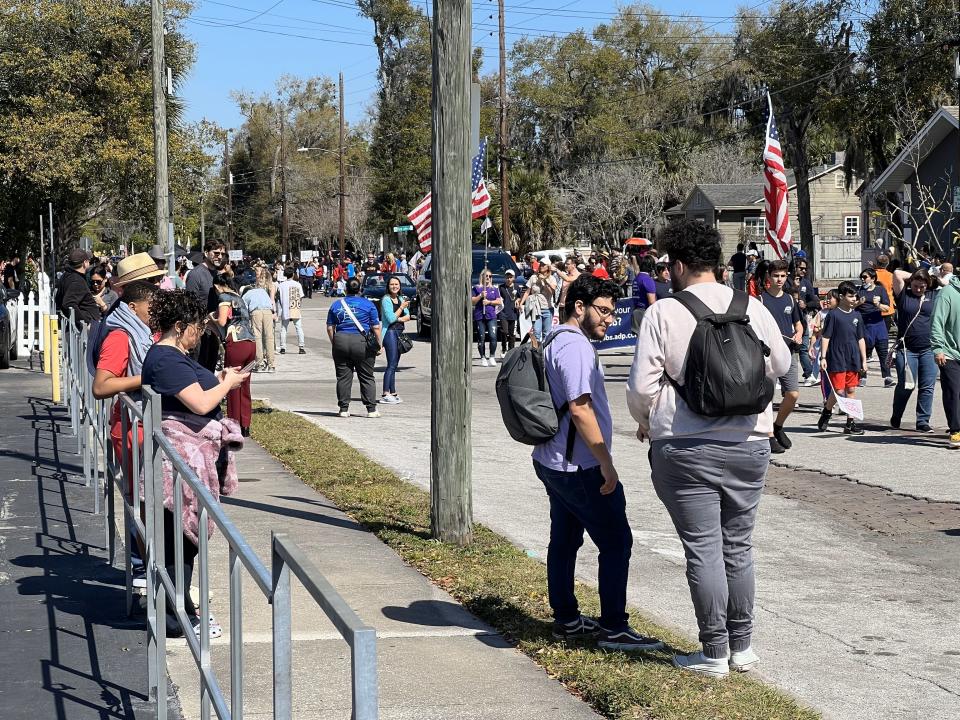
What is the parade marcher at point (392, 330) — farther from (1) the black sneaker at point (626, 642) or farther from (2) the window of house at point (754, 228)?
(2) the window of house at point (754, 228)

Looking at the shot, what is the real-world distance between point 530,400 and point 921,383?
29.4ft

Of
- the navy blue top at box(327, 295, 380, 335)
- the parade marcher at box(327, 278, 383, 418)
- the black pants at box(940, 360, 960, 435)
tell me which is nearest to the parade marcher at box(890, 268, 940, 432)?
the black pants at box(940, 360, 960, 435)

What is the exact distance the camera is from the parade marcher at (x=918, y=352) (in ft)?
44.3

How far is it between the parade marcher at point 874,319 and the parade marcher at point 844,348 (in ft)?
13.6

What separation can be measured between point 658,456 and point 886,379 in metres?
14.0

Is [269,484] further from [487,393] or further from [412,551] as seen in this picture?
[487,393]

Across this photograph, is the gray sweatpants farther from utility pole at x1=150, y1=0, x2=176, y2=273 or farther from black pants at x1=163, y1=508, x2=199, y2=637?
utility pole at x1=150, y1=0, x2=176, y2=273

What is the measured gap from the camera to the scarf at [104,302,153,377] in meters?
6.73

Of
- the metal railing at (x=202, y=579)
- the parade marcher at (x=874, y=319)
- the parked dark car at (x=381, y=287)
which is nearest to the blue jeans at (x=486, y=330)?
the parade marcher at (x=874, y=319)

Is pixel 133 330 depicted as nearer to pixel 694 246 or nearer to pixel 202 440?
pixel 202 440

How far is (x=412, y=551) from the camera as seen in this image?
7.86 metres

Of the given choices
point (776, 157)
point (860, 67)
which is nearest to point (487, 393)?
point (776, 157)

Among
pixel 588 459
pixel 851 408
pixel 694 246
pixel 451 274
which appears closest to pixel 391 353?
pixel 851 408

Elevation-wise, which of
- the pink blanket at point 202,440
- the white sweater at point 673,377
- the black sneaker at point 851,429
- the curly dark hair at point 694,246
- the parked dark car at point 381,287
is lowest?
the black sneaker at point 851,429
